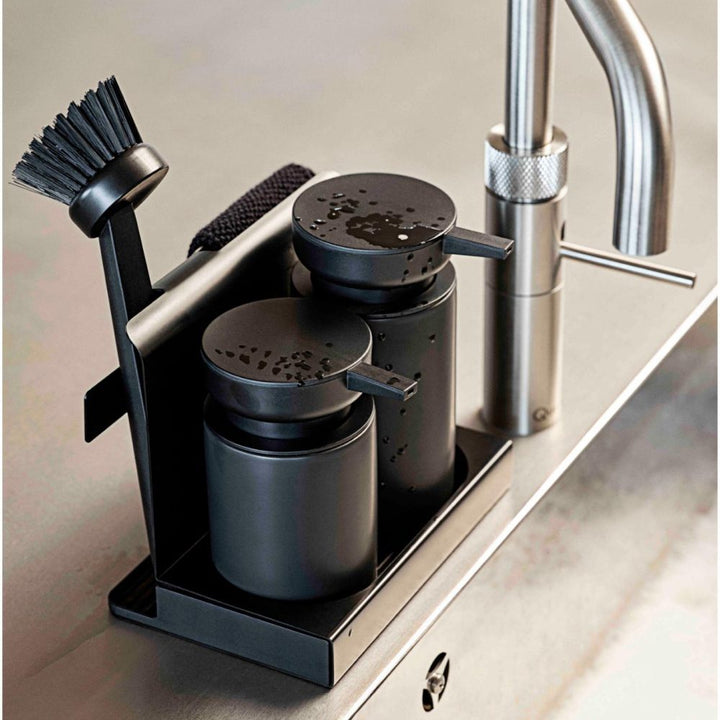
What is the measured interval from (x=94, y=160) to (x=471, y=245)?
0.17m

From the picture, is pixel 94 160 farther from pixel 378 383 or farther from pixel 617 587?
pixel 617 587

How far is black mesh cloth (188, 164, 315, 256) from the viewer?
23.6 inches

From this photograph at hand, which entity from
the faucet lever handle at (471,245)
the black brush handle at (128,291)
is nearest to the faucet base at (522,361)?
the faucet lever handle at (471,245)

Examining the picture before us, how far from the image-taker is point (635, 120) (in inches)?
23.6

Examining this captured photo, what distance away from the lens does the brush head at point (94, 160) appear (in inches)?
20.2

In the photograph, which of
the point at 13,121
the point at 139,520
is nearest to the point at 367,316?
the point at 139,520

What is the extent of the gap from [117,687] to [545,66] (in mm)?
359

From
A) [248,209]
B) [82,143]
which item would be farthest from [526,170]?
[82,143]

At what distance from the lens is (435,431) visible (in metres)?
0.61

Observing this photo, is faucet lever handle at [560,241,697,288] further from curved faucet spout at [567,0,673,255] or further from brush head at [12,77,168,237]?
brush head at [12,77,168,237]

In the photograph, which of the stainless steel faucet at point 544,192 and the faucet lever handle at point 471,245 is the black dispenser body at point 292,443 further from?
the stainless steel faucet at point 544,192

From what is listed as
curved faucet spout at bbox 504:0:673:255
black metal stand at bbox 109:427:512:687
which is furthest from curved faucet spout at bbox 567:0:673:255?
black metal stand at bbox 109:427:512:687

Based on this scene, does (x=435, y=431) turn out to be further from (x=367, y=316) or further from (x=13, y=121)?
(x=13, y=121)

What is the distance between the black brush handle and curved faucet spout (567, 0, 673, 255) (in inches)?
8.8
